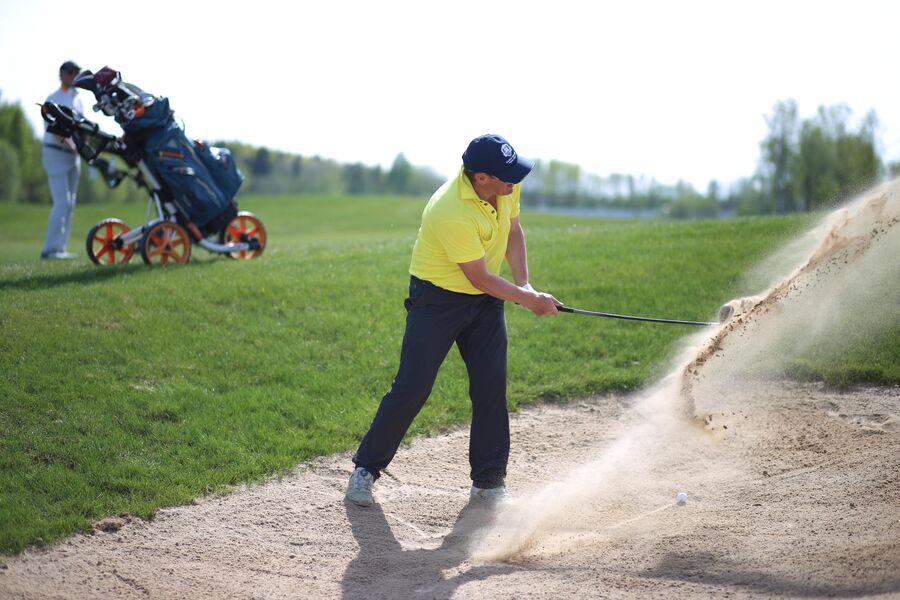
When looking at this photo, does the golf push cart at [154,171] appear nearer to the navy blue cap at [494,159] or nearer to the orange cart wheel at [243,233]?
the orange cart wheel at [243,233]

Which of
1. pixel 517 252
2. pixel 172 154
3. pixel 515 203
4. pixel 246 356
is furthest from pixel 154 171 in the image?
pixel 515 203

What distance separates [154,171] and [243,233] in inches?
61.9

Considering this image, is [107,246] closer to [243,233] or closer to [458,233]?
[243,233]

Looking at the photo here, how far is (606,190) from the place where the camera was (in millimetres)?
65500

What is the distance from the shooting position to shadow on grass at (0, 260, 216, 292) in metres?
9.72

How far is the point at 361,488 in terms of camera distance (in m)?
5.90

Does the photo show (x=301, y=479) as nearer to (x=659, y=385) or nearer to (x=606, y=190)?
(x=659, y=385)

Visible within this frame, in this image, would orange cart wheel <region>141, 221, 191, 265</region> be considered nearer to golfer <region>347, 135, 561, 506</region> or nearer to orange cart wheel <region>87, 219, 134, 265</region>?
orange cart wheel <region>87, 219, 134, 265</region>

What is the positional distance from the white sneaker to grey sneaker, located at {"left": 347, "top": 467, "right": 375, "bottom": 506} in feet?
2.21

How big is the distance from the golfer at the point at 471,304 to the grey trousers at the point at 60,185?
829 centimetres

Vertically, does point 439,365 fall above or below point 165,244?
below

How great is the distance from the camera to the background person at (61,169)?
11.8 m

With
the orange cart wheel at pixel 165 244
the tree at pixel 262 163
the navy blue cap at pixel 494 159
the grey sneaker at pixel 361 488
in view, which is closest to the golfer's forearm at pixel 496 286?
the navy blue cap at pixel 494 159

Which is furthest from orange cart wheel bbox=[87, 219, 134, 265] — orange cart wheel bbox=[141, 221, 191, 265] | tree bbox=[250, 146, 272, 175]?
tree bbox=[250, 146, 272, 175]
